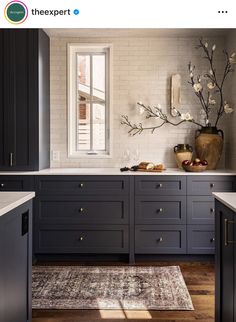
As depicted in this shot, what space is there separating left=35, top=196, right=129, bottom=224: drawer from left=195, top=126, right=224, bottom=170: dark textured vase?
1.07 meters

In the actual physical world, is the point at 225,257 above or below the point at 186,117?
A: below

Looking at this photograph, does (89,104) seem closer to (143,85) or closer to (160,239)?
(143,85)

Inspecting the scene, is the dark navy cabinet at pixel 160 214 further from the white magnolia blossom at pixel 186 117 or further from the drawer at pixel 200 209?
the white magnolia blossom at pixel 186 117

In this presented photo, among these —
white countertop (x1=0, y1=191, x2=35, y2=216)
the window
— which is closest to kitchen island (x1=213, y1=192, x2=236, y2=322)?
white countertop (x1=0, y1=191, x2=35, y2=216)

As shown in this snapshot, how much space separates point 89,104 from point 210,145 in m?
1.54

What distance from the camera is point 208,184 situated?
444 cm

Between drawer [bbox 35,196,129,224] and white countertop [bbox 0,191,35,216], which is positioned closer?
white countertop [bbox 0,191,35,216]

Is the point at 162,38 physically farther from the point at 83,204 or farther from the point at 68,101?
the point at 83,204

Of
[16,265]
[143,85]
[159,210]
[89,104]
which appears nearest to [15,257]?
[16,265]

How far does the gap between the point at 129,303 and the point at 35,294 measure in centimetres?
81

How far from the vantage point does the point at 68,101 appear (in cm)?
511

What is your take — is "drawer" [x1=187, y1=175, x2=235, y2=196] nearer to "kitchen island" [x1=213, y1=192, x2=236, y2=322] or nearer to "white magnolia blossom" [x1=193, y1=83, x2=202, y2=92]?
"white magnolia blossom" [x1=193, y1=83, x2=202, y2=92]

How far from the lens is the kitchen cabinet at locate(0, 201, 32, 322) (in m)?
2.13
